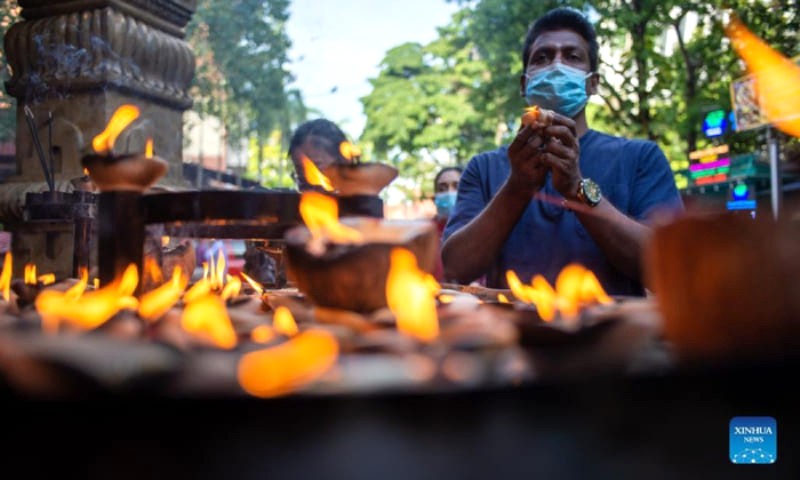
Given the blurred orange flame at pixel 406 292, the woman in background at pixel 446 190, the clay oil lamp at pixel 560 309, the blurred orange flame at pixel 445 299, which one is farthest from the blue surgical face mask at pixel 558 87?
the woman in background at pixel 446 190

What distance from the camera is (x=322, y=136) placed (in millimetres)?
5133

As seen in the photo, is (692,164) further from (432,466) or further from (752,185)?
(432,466)

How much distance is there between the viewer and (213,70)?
20.4m

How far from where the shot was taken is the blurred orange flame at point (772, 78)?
9.45m

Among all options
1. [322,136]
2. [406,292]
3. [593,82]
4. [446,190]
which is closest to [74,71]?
[322,136]

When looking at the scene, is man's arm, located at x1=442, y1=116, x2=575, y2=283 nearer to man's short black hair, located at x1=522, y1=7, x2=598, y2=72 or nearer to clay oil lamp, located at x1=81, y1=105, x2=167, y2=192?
man's short black hair, located at x1=522, y1=7, x2=598, y2=72

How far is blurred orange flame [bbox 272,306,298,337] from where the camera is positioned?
1.08 meters

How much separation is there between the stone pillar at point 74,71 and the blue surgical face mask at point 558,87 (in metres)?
2.50

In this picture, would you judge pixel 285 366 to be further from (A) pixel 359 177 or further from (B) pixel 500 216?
(B) pixel 500 216

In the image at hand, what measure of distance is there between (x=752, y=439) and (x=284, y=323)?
2.67 ft

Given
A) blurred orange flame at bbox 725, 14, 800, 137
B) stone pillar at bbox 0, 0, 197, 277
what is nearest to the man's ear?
stone pillar at bbox 0, 0, 197, 277

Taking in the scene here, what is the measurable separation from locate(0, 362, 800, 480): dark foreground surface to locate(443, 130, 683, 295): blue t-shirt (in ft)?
5.72

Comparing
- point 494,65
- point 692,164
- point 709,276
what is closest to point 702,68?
point 692,164

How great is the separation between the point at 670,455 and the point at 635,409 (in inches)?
4.2
